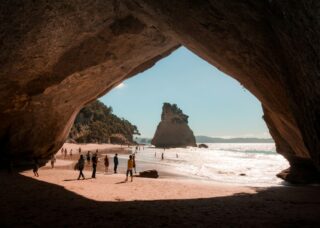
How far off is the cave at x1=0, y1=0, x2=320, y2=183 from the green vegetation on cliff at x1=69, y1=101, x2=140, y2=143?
67.4 meters

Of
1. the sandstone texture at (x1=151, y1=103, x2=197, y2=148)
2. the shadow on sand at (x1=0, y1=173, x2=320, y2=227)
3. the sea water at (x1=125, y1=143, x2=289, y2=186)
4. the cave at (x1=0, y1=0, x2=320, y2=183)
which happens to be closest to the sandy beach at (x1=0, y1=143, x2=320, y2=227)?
the shadow on sand at (x1=0, y1=173, x2=320, y2=227)

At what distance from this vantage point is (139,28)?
1608 centimetres

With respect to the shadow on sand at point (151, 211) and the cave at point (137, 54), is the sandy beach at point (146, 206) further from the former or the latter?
the cave at point (137, 54)

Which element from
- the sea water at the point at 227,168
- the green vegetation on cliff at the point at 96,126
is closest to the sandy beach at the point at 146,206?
the sea water at the point at 227,168

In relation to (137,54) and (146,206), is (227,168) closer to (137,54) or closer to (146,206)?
(137,54)

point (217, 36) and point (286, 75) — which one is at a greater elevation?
point (217, 36)

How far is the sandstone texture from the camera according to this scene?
120875mm

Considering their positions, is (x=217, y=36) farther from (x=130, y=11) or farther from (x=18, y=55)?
(x=18, y=55)

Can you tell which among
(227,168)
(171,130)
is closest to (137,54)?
(227,168)

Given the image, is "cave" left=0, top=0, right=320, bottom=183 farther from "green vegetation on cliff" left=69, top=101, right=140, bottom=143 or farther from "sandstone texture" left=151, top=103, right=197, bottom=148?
"sandstone texture" left=151, top=103, right=197, bottom=148

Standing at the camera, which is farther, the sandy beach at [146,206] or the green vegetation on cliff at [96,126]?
the green vegetation on cliff at [96,126]

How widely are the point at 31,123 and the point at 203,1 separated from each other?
56.9ft

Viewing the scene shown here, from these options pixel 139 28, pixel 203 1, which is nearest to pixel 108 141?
pixel 139 28

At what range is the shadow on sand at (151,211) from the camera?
8656mm
